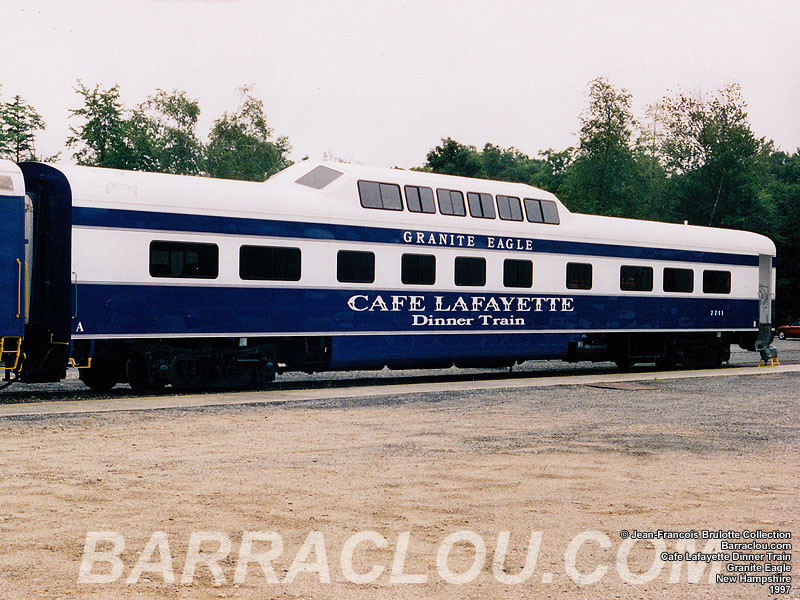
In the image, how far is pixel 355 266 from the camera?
18750mm

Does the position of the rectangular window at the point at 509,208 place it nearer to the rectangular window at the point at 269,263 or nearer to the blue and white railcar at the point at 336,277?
the blue and white railcar at the point at 336,277

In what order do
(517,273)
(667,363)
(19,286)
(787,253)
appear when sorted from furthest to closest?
(787,253) < (667,363) < (517,273) < (19,286)

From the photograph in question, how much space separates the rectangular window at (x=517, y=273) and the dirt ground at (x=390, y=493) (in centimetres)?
709

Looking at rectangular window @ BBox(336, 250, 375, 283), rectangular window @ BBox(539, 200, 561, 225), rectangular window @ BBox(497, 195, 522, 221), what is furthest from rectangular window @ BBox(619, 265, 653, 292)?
rectangular window @ BBox(336, 250, 375, 283)

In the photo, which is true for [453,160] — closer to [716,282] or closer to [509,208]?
[716,282]

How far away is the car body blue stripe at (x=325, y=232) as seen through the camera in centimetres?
1570

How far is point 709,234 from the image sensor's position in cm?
2561

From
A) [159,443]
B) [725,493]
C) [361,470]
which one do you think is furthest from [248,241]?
[725,493]

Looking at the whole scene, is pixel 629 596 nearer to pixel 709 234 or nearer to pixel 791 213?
pixel 709 234

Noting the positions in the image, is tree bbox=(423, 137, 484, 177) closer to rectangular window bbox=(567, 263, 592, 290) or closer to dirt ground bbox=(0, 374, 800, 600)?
rectangular window bbox=(567, 263, 592, 290)

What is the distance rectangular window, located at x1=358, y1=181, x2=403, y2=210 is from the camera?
1900 centimetres

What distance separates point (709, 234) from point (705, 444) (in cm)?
1564

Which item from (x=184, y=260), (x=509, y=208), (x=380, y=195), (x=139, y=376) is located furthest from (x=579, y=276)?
(x=139, y=376)

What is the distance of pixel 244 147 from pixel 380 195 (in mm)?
59724
